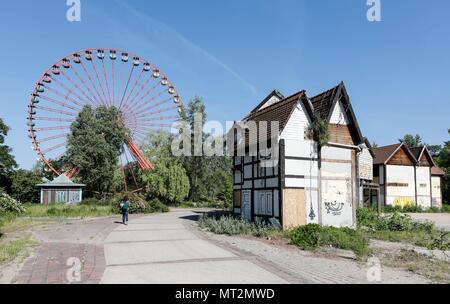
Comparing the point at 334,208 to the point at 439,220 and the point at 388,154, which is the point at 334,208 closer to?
the point at 439,220

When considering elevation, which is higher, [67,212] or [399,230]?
[67,212]

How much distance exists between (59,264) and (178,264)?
3.09 metres

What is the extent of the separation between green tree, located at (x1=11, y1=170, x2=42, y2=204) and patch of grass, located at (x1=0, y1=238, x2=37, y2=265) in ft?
118

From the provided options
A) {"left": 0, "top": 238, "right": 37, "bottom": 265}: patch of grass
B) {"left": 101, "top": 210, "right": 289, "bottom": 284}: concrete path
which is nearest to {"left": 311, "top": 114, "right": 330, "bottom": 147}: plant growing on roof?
{"left": 101, "top": 210, "right": 289, "bottom": 284}: concrete path

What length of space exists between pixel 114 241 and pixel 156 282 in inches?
296

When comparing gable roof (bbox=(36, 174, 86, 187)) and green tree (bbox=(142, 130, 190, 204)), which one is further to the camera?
green tree (bbox=(142, 130, 190, 204))

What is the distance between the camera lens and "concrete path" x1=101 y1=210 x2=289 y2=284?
27.4 feet

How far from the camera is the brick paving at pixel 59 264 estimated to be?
8.17 m

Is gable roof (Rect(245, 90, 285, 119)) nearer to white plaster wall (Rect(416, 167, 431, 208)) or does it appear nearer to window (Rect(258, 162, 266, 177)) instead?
window (Rect(258, 162, 266, 177))

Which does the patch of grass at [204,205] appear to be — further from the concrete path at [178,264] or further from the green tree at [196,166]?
the concrete path at [178,264]

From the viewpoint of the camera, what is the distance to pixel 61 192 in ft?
140

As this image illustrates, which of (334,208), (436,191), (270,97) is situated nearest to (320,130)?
(334,208)

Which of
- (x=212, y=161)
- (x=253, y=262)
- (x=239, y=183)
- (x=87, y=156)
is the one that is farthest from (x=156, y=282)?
(x=212, y=161)

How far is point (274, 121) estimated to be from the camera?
64.4ft
